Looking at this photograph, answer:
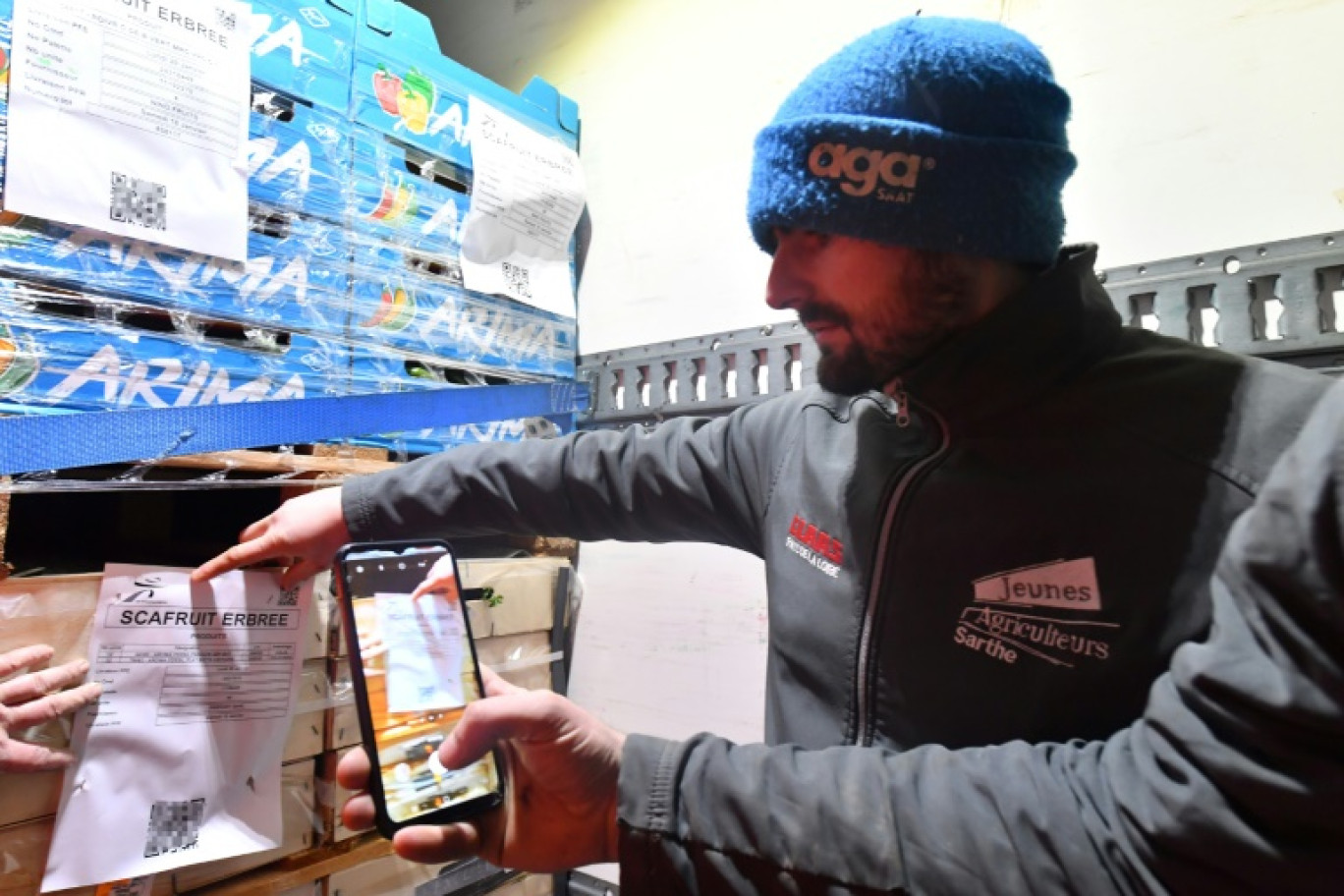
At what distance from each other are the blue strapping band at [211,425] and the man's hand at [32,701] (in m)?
0.19

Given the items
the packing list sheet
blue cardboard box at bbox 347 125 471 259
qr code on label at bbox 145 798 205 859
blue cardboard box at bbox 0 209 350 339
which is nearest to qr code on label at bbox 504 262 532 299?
blue cardboard box at bbox 347 125 471 259

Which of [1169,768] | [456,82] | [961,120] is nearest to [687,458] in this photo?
[961,120]

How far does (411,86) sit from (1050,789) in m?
1.32

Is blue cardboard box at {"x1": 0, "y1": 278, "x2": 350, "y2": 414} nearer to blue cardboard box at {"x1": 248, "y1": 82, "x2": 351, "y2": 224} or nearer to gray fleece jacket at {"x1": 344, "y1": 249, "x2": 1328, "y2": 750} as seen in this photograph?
blue cardboard box at {"x1": 248, "y1": 82, "x2": 351, "y2": 224}

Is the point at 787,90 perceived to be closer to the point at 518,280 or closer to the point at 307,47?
the point at 518,280

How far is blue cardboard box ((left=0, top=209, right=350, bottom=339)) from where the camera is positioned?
820mm

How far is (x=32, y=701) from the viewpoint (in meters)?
0.75

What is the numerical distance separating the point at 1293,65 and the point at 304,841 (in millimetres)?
1634

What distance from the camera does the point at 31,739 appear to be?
768mm

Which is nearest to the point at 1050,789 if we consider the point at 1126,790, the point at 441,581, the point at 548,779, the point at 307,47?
the point at 1126,790

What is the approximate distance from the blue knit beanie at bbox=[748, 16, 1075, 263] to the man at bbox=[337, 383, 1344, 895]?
0.97 ft

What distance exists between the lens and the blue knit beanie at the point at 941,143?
0.61 metres

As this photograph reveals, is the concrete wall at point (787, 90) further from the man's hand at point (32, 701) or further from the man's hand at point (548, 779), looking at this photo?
the man's hand at point (32, 701)

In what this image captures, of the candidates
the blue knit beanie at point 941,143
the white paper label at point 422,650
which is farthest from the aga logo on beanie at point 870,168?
the white paper label at point 422,650
